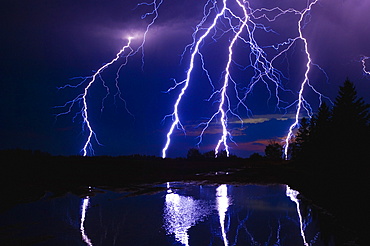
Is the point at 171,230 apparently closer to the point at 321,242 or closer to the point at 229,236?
the point at 229,236

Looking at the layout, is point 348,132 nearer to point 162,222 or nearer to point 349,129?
point 349,129

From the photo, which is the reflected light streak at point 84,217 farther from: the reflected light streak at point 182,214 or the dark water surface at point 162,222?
the reflected light streak at point 182,214

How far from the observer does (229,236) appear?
5.89 meters

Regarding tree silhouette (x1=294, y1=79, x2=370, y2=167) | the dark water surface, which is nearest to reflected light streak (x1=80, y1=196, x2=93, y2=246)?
the dark water surface

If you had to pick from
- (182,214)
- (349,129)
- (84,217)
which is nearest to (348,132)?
(349,129)

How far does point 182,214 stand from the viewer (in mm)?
8188

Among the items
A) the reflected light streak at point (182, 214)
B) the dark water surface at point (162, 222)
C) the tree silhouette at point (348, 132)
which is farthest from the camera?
the tree silhouette at point (348, 132)

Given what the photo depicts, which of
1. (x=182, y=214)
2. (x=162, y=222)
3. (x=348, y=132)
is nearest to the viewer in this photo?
(x=162, y=222)

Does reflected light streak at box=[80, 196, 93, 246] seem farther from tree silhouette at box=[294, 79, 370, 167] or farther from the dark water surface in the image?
tree silhouette at box=[294, 79, 370, 167]

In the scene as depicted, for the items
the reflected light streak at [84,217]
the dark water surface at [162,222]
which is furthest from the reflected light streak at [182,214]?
the reflected light streak at [84,217]

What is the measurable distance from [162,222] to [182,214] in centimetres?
109

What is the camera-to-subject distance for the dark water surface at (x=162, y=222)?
18.7 feet

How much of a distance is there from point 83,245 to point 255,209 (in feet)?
17.9

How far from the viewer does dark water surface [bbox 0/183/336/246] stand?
18.7 feet
